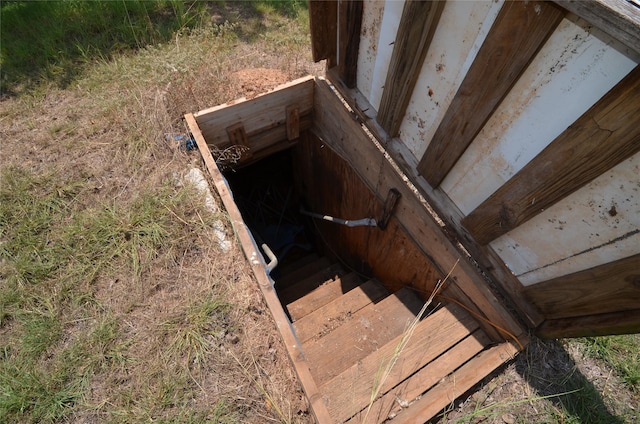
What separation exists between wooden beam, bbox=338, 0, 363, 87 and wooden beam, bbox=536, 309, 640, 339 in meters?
2.29

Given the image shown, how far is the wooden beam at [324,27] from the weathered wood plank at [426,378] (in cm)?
253

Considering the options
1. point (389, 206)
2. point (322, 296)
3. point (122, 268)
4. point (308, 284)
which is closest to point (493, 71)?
point (389, 206)

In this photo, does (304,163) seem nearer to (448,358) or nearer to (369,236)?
(369,236)

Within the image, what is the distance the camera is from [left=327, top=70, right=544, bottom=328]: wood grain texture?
2123mm

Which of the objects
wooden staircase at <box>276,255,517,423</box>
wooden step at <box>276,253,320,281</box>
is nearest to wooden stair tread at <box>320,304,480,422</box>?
wooden staircase at <box>276,255,517,423</box>

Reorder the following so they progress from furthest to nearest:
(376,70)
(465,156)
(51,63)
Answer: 1. (51,63)
2. (376,70)
3. (465,156)

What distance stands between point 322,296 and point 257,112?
2076mm

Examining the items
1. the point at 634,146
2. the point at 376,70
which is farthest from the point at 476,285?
the point at 376,70

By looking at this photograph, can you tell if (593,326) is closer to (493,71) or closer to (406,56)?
(493,71)

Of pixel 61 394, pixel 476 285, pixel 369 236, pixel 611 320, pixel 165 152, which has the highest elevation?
pixel 165 152

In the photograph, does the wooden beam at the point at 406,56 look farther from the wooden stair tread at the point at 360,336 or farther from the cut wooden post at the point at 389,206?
the wooden stair tread at the point at 360,336

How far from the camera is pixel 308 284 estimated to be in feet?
12.8

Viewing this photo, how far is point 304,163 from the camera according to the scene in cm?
435

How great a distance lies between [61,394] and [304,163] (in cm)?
330
